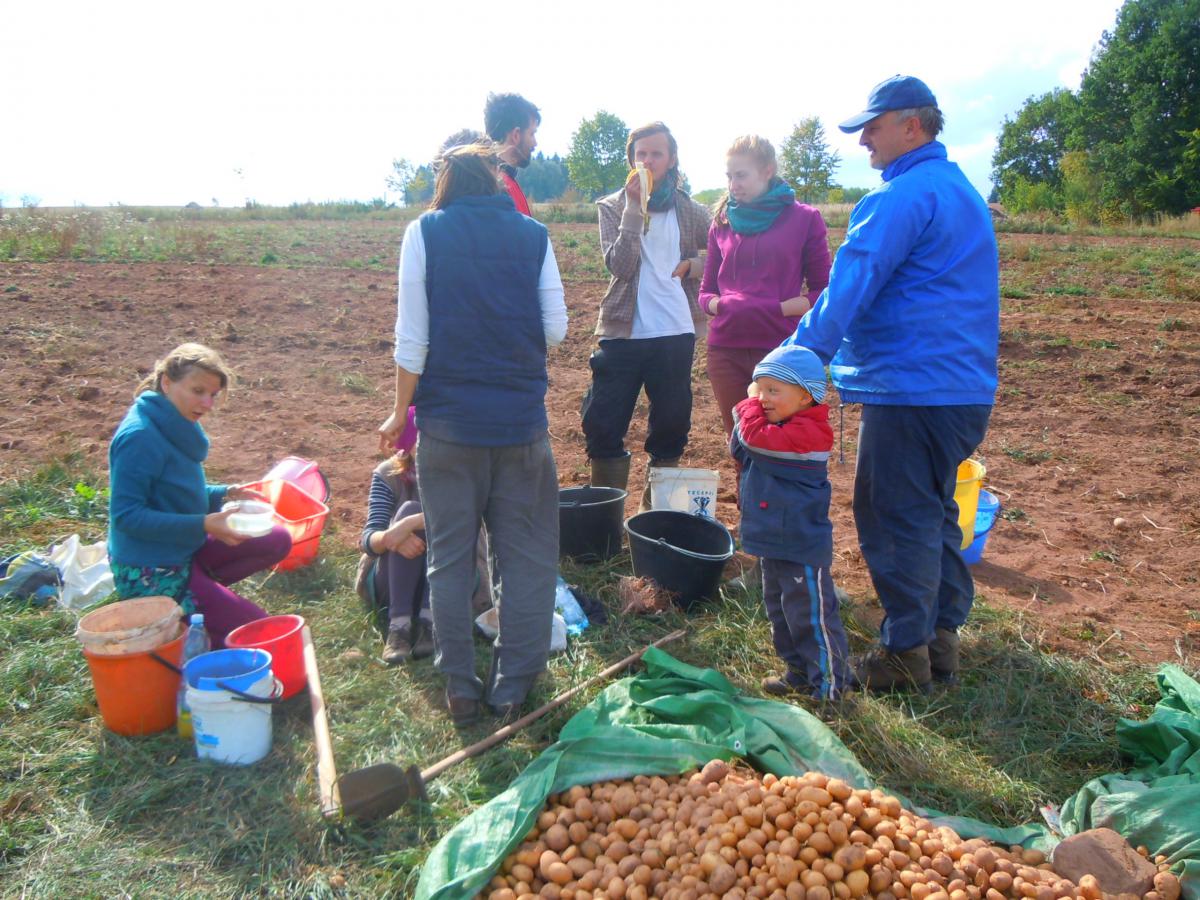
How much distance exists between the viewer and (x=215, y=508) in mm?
3553

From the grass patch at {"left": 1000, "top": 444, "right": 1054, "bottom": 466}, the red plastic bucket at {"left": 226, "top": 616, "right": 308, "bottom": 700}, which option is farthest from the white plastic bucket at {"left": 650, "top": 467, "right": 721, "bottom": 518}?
the grass patch at {"left": 1000, "top": 444, "right": 1054, "bottom": 466}

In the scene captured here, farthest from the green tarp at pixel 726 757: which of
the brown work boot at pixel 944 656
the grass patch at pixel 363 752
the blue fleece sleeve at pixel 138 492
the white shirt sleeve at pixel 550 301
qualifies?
the blue fleece sleeve at pixel 138 492

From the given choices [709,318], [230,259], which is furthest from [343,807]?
[230,259]

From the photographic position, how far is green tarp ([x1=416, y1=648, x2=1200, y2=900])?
2.17 metres

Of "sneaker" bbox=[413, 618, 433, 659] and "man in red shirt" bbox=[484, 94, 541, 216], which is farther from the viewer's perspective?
"man in red shirt" bbox=[484, 94, 541, 216]

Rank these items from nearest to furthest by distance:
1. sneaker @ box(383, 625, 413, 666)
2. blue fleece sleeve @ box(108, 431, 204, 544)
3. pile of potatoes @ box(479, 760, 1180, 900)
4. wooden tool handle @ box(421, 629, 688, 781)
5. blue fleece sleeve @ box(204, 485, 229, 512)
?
pile of potatoes @ box(479, 760, 1180, 900)
wooden tool handle @ box(421, 629, 688, 781)
blue fleece sleeve @ box(108, 431, 204, 544)
sneaker @ box(383, 625, 413, 666)
blue fleece sleeve @ box(204, 485, 229, 512)

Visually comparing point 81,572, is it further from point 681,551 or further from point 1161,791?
point 1161,791

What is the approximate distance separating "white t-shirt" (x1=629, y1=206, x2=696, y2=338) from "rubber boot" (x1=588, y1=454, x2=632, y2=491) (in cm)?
73

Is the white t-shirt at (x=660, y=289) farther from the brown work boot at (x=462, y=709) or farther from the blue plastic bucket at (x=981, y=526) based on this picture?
the brown work boot at (x=462, y=709)

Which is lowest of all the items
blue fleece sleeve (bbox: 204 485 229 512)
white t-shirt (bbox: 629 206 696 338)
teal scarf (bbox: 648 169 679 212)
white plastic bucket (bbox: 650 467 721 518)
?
white plastic bucket (bbox: 650 467 721 518)

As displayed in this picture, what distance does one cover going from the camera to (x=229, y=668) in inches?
113

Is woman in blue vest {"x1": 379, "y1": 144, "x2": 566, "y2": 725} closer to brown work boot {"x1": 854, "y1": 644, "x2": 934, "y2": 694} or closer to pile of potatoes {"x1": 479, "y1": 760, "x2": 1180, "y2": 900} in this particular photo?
pile of potatoes {"x1": 479, "y1": 760, "x2": 1180, "y2": 900}

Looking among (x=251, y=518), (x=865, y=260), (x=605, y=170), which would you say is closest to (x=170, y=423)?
(x=251, y=518)

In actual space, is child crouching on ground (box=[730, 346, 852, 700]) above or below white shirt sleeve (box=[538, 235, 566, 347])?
below
